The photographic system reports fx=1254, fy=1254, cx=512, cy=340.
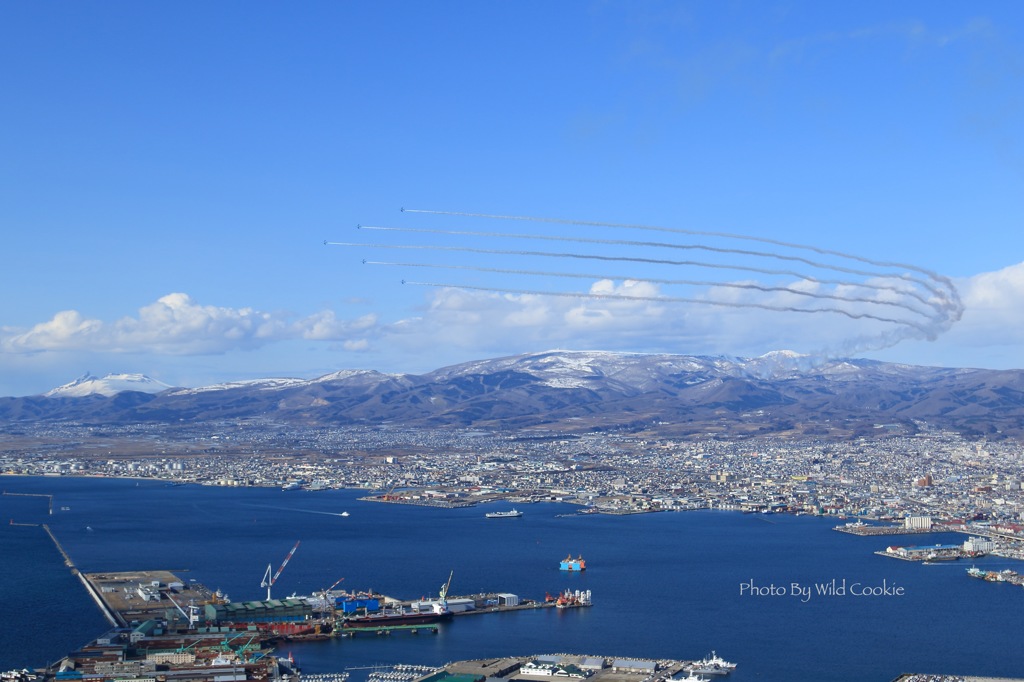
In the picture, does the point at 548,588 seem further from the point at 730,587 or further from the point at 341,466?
the point at 341,466

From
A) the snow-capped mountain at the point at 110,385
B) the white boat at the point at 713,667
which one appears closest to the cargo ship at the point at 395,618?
the white boat at the point at 713,667

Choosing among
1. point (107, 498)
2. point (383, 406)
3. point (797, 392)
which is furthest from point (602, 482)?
point (797, 392)

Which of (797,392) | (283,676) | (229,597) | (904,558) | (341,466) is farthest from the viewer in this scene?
(797,392)

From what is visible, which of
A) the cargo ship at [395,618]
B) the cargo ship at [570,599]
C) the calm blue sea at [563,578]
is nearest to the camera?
the calm blue sea at [563,578]

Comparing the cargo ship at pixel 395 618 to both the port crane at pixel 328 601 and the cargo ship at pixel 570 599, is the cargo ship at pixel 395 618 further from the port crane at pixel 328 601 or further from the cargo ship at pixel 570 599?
the cargo ship at pixel 570 599

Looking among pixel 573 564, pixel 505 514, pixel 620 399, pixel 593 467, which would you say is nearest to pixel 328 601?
pixel 573 564

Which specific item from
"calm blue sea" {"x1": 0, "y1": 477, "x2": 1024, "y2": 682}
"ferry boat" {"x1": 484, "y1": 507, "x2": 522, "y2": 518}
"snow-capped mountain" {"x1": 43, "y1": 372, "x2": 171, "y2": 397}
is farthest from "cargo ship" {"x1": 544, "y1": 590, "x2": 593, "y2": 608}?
"snow-capped mountain" {"x1": 43, "y1": 372, "x2": 171, "y2": 397}

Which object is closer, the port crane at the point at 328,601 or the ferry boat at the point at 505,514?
the port crane at the point at 328,601
